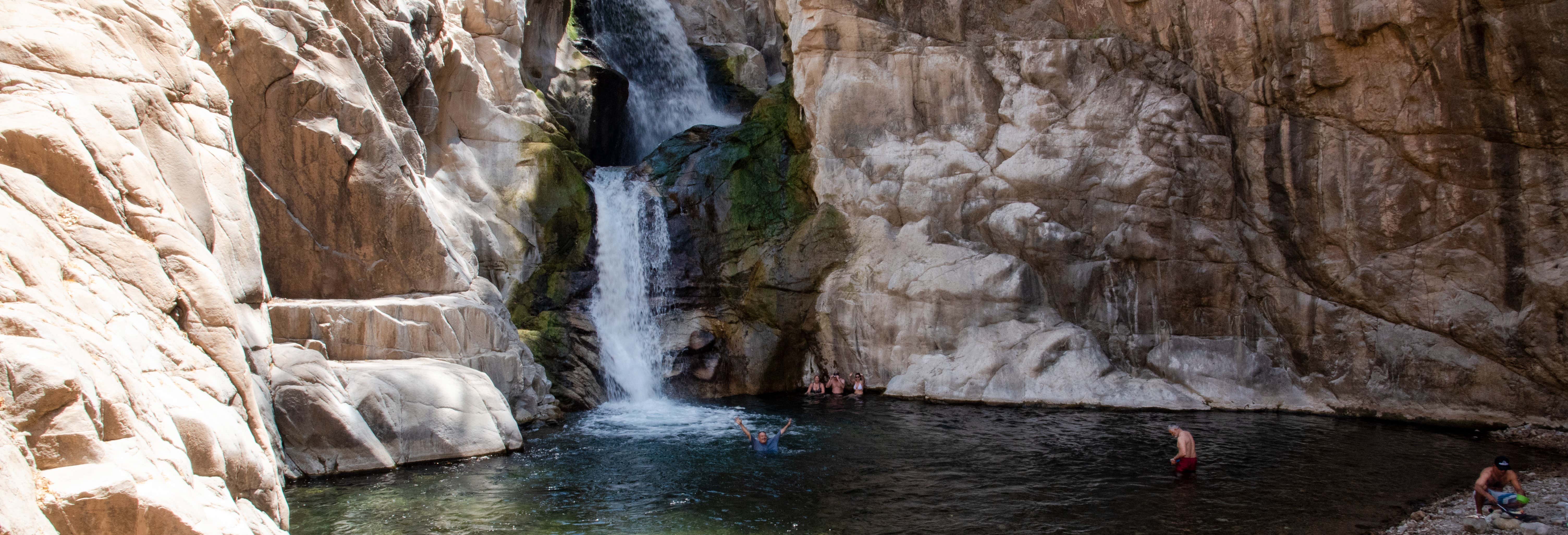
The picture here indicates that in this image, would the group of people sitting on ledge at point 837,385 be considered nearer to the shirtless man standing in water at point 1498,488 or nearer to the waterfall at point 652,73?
the waterfall at point 652,73

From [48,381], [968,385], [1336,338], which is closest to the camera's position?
[48,381]

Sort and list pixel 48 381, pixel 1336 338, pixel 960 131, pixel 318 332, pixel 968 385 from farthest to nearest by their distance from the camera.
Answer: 1. pixel 960 131
2. pixel 968 385
3. pixel 1336 338
4. pixel 318 332
5. pixel 48 381

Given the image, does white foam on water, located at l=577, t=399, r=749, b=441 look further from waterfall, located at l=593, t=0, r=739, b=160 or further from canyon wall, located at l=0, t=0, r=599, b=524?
waterfall, located at l=593, t=0, r=739, b=160

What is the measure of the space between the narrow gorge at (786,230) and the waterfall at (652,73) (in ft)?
1.55

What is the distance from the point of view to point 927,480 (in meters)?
13.0

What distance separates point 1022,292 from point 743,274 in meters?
6.66

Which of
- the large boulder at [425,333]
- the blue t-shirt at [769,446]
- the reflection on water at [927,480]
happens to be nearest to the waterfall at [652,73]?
the large boulder at [425,333]

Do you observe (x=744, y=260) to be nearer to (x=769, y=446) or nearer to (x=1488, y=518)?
(x=769, y=446)

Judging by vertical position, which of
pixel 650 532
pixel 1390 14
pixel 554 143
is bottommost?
pixel 650 532

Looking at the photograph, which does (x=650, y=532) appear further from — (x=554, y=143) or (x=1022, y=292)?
(x=554, y=143)

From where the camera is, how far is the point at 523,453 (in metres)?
14.3

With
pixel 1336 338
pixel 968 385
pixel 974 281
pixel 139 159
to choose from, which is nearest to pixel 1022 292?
pixel 974 281

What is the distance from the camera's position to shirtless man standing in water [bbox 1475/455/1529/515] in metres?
10.8

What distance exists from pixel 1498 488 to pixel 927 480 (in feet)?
22.8
